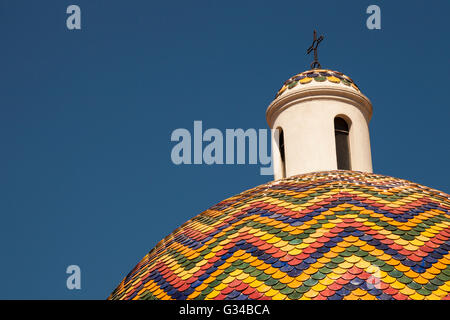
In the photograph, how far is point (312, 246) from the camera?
328 inches

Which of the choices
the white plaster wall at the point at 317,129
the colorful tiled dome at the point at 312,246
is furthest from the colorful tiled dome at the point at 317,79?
the colorful tiled dome at the point at 312,246

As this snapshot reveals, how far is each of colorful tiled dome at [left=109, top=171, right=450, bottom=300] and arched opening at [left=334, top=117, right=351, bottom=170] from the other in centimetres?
104

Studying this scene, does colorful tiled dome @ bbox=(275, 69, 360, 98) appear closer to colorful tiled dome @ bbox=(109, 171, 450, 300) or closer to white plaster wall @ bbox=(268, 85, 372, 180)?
white plaster wall @ bbox=(268, 85, 372, 180)

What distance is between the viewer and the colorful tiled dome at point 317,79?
11828 mm

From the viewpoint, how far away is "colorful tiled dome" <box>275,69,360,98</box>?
466 inches

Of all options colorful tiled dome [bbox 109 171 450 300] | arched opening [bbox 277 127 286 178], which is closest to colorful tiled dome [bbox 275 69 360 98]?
arched opening [bbox 277 127 286 178]

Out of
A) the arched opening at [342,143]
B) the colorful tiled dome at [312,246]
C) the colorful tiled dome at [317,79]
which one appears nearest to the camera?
the colorful tiled dome at [312,246]

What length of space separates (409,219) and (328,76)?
11.8 feet

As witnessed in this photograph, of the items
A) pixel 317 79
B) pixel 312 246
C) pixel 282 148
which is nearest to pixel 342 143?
pixel 282 148

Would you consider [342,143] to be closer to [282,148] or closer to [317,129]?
[317,129]

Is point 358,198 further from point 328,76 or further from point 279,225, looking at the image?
point 328,76

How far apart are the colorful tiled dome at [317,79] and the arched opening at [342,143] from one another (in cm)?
56

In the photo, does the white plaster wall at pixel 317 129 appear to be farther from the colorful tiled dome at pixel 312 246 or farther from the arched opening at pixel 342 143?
the colorful tiled dome at pixel 312 246
